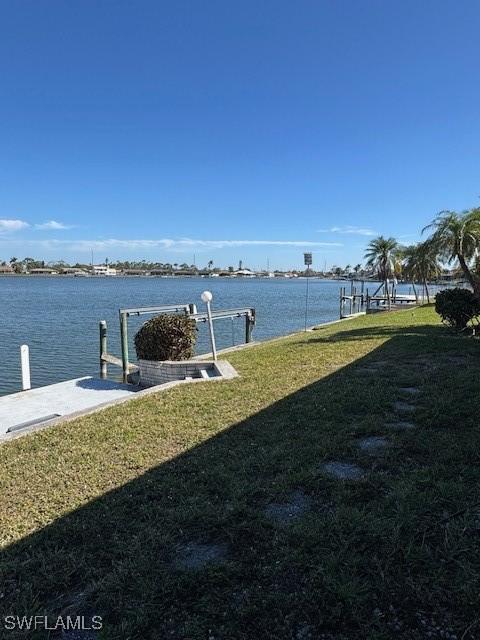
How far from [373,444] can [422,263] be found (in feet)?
65.8

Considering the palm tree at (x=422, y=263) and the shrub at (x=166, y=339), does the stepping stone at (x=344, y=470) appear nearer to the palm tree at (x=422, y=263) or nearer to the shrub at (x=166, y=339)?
the shrub at (x=166, y=339)

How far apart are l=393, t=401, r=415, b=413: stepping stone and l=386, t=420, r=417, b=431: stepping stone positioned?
0.40 metres

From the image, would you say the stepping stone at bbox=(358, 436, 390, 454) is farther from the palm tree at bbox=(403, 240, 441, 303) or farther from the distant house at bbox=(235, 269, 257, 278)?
the distant house at bbox=(235, 269, 257, 278)

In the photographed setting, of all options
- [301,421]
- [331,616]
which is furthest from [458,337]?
[331,616]

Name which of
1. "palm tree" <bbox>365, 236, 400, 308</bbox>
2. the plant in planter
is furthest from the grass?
"palm tree" <bbox>365, 236, 400, 308</bbox>

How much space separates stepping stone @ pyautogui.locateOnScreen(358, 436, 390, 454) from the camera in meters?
3.88

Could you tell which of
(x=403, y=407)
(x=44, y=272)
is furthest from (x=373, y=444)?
(x=44, y=272)

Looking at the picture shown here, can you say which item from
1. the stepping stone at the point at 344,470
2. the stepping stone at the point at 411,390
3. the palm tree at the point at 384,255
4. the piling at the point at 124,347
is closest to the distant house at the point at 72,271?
the palm tree at the point at 384,255

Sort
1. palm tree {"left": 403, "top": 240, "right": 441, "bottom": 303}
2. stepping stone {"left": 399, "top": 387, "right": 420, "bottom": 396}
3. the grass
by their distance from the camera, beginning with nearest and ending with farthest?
the grass < stepping stone {"left": 399, "top": 387, "right": 420, "bottom": 396} < palm tree {"left": 403, "top": 240, "right": 441, "bottom": 303}

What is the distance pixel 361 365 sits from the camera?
25.4 ft

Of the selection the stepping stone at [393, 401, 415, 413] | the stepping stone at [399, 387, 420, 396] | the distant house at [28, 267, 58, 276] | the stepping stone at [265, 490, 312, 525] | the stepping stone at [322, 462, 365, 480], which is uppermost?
the distant house at [28, 267, 58, 276]

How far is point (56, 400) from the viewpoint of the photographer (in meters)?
8.20

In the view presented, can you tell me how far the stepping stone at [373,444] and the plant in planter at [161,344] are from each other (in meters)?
5.42

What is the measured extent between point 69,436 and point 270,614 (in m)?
3.23
